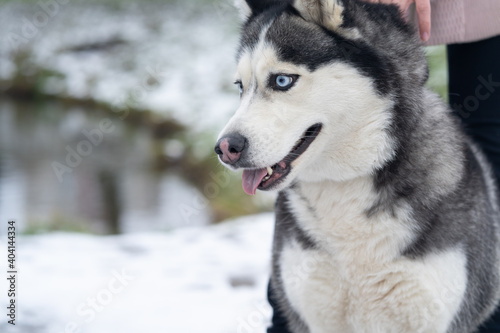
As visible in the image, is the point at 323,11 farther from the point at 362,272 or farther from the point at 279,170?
the point at 362,272

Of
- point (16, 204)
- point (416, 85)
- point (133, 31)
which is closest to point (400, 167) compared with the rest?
point (416, 85)

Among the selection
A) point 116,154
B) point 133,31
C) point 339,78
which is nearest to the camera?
point 339,78

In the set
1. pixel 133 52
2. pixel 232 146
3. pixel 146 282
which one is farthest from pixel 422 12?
pixel 133 52

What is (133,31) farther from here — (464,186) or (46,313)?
(464,186)

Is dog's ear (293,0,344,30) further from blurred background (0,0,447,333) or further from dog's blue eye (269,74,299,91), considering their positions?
blurred background (0,0,447,333)

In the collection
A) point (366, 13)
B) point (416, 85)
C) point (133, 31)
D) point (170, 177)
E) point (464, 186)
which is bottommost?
point (170, 177)

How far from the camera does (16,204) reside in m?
6.60

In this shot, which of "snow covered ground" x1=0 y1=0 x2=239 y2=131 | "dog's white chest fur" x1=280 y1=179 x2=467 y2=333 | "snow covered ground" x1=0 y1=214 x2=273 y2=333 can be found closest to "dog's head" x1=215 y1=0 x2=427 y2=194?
"dog's white chest fur" x1=280 y1=179 x2=467 y2=333

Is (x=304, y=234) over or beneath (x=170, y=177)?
over

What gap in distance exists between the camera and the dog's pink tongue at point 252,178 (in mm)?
2285

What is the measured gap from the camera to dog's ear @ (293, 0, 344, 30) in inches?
87.4

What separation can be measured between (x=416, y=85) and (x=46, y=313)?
2.41 metres

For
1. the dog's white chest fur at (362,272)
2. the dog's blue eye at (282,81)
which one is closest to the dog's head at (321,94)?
the dog's blue eye at (282,81)

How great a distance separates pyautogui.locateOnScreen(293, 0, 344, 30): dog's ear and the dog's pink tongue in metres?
0.59
